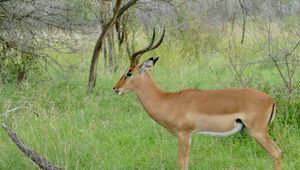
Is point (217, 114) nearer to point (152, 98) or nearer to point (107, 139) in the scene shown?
point (152, 98)

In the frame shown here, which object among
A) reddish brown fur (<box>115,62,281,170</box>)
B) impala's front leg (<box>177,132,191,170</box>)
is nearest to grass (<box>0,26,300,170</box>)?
impala's front leg (<box>177,132,191,170</box>)

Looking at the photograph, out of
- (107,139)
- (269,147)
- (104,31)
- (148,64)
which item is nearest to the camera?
(269,147)

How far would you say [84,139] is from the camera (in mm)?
5633

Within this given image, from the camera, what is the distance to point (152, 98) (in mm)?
5273

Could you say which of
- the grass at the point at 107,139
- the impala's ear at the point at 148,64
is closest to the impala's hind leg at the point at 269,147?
the grass at the point at 107,139

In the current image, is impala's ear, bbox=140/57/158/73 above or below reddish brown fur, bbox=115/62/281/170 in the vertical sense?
Answer: above

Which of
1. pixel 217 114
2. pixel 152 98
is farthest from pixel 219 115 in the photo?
pixel 152 98

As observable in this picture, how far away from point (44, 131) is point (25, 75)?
3.29 metres

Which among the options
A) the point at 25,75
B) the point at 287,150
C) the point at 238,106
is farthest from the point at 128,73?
the point at 25,75

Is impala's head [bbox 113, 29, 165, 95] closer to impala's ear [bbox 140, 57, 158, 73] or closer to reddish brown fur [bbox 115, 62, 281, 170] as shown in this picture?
impala's ear [bbox 140, 57, 158, 73]

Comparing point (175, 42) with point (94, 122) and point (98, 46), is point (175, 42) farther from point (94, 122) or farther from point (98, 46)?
point (94, 122)

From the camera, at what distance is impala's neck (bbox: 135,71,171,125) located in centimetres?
515

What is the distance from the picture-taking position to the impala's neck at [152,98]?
515 cm

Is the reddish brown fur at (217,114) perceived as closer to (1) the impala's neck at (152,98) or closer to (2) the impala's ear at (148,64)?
(1) the impala's neck at (152,98)
